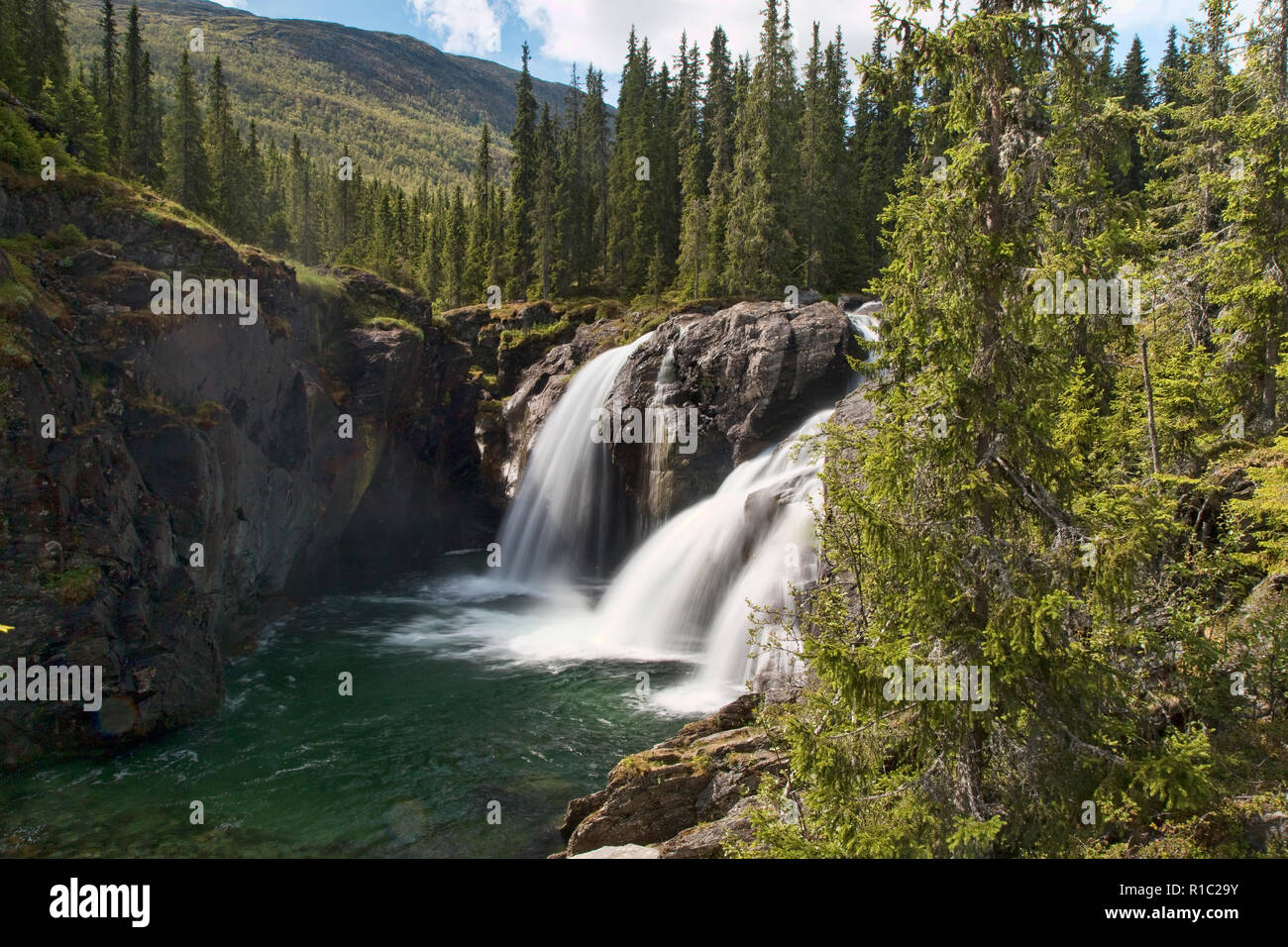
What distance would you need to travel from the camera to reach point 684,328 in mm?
33875

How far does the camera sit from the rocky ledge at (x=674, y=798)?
461 inches

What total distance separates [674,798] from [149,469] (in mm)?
16612

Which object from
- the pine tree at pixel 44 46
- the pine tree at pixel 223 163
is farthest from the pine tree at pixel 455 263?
the pine tree at pixel 44 46

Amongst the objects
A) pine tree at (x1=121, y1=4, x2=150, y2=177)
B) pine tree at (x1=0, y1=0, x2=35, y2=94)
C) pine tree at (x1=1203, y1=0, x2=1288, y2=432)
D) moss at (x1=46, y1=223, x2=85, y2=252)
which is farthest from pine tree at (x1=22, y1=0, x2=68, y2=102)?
pine tree at (x1=1203, y1=0, x2=1288, y2=432)

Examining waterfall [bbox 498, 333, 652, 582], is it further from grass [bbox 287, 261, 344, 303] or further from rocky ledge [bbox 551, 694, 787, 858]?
rocky ledge [bbox 551, 694, 787, 858]

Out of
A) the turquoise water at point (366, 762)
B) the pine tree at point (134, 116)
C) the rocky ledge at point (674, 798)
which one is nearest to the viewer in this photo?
the rocky ledge at point (674, 798)

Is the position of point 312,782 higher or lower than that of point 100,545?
lower

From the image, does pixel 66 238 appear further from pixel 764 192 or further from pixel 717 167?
pixel 717 167

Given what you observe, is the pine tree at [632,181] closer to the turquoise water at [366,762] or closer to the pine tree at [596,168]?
the pine tree at [596,168]

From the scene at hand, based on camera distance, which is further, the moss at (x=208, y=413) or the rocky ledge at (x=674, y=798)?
the moss at (x=208, y=413)

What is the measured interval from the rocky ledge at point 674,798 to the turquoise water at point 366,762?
1.30 meters

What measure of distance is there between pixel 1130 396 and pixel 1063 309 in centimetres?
1042
